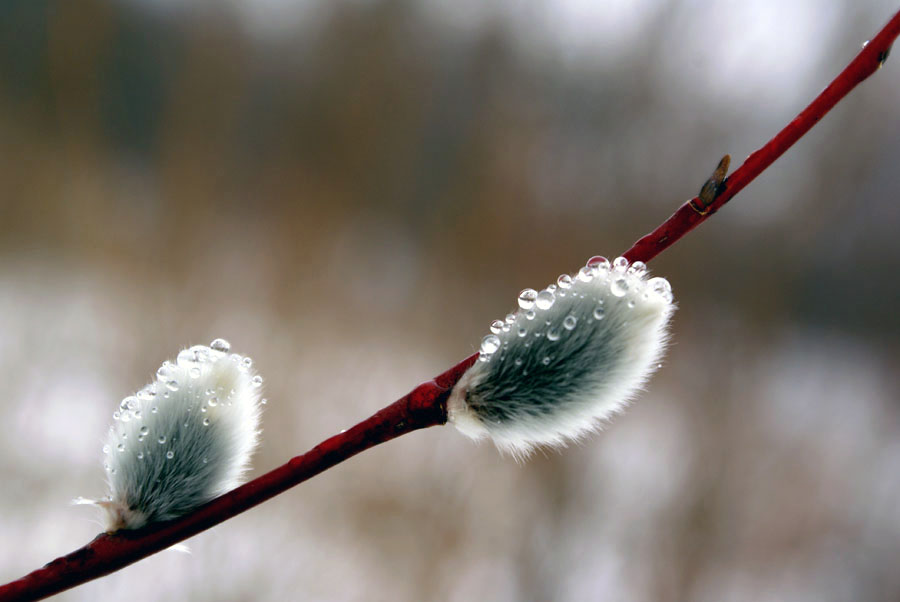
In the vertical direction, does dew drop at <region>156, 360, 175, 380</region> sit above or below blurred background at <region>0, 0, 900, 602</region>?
below

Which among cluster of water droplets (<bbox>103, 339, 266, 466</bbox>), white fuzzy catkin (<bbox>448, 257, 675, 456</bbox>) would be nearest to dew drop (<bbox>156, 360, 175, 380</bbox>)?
cluster of water droplets (<bbox>103, 339, 266, 466</bbox>)

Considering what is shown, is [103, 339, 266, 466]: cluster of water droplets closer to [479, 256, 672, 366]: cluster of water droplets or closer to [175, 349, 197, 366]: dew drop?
[175, 349, 197, 366]: dew drop

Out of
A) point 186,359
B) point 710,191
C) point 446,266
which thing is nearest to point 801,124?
point 710,191

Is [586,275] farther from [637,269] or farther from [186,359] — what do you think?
[186,359]

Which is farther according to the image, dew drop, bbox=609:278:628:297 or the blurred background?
the blurred background

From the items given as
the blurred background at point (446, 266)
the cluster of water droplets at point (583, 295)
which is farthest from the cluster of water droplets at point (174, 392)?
the blurred background at point (446, 266)

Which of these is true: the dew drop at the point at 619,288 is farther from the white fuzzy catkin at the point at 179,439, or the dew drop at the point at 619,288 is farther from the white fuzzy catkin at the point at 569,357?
the white fuzzy catkin at the point at 179,439

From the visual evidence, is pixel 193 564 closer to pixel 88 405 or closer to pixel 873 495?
pixel 88 405
